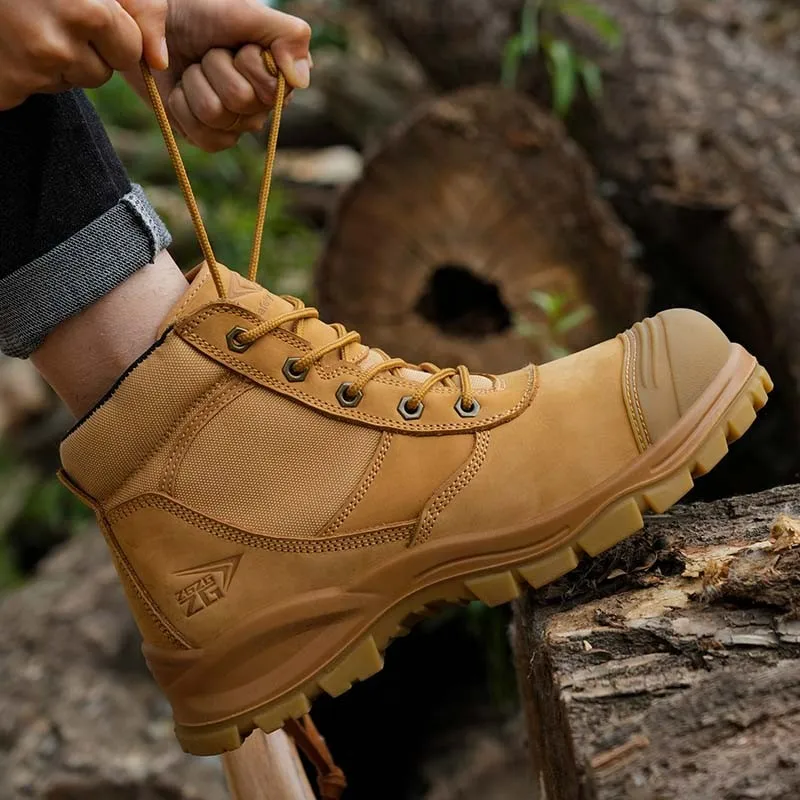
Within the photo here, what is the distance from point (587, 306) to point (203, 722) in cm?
112

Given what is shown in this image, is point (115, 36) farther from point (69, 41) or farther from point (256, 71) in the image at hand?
point (256, 71)

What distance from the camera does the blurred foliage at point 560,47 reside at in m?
1.97

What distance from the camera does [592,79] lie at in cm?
197

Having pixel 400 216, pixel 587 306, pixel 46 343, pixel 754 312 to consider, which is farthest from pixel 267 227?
pixel 46 343

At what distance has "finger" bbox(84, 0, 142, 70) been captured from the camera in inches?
27.1

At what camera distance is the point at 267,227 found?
2.66 m

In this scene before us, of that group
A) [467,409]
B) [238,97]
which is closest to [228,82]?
[238,97]

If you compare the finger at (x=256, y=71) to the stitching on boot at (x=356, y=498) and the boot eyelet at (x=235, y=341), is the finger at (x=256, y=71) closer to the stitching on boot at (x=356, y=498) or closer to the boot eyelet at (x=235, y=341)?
the boot eyelet at (x=235, y=341)

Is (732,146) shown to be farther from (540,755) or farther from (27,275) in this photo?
(27,275)

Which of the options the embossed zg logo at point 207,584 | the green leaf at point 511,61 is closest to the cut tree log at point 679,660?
the embossed zg logo at point 207,584

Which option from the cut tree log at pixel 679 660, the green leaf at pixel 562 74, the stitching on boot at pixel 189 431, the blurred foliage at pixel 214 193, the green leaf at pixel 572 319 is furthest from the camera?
the blurred foliage at pixel 214 193

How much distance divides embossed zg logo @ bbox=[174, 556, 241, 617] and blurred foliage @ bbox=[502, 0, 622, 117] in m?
1.41

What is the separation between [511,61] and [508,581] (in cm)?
151

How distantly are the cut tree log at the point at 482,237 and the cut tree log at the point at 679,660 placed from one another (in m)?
0.83
